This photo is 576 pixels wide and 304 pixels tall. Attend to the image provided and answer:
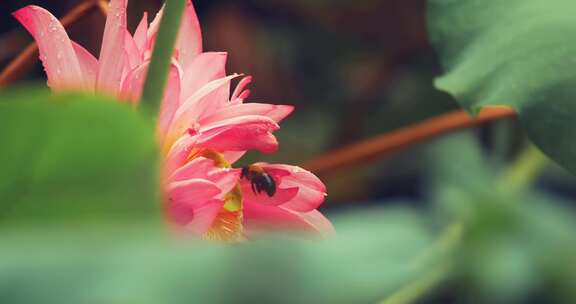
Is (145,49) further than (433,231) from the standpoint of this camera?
Yes

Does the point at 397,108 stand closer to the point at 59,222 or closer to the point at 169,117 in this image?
the point at 169,117

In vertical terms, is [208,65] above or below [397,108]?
above

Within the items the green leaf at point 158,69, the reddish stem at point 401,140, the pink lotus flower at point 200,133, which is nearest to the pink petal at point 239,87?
the pink lotus flower at point 200,133

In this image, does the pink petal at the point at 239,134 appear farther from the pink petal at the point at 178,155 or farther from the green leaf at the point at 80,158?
the green leaf at the point at 80,158

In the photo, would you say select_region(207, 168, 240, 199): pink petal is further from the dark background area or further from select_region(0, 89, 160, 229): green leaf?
the dark background area

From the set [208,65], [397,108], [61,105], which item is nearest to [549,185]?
[397,108]

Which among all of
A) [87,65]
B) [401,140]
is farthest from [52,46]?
[401,140]

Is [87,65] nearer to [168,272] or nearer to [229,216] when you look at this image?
[229,216]
